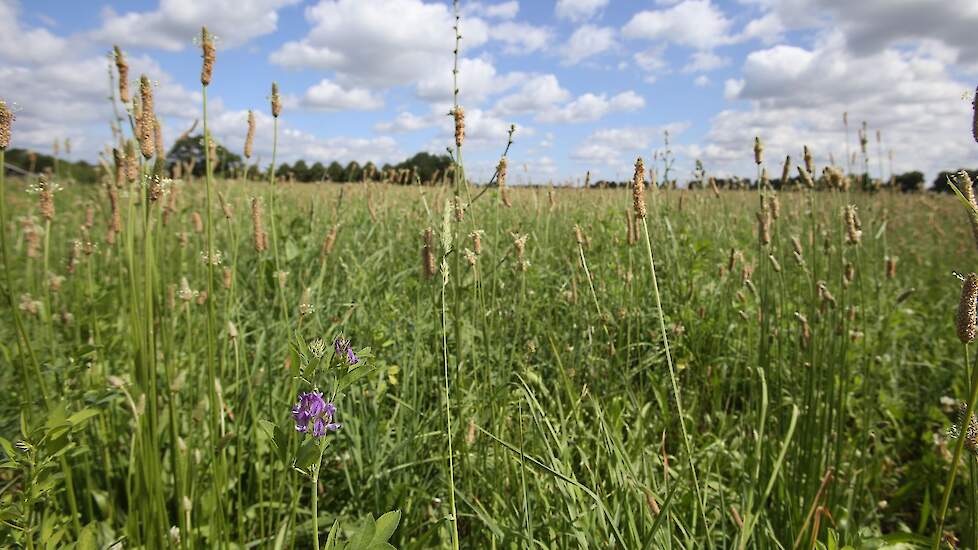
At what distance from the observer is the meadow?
102 centimetres

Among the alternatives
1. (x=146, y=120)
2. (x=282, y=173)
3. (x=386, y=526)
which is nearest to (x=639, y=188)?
(x=386, y=526)

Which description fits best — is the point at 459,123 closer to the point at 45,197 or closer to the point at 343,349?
the point at 343,349

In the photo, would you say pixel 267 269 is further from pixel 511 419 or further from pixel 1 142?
pixel 1 142

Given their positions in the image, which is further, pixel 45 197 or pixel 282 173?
pixel 282 173

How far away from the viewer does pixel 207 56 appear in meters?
1.06

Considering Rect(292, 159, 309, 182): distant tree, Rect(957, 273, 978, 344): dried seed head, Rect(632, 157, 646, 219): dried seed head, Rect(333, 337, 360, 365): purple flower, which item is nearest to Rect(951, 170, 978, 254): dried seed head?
Rect(957, 273, 978, 344): dried seed head

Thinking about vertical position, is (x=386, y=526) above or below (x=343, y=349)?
below

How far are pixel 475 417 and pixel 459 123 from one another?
91cm

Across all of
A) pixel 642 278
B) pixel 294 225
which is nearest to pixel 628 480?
pixel 642 278

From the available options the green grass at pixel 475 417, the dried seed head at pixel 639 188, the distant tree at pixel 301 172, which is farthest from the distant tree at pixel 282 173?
the dried seed head at pixel 639 188

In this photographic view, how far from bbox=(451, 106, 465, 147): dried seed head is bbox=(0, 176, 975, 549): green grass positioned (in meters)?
0.28

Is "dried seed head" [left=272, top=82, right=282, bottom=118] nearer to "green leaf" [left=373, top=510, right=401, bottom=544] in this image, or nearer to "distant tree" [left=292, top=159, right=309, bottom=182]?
"green leaf" [left=373, top=510, right=401, bottom=544]

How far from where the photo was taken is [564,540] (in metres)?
1.23

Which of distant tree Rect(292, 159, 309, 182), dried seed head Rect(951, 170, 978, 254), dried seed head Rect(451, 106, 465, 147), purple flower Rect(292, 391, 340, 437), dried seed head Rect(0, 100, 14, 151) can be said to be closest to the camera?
dried seed head Rect(951, 170, 978, 254)
